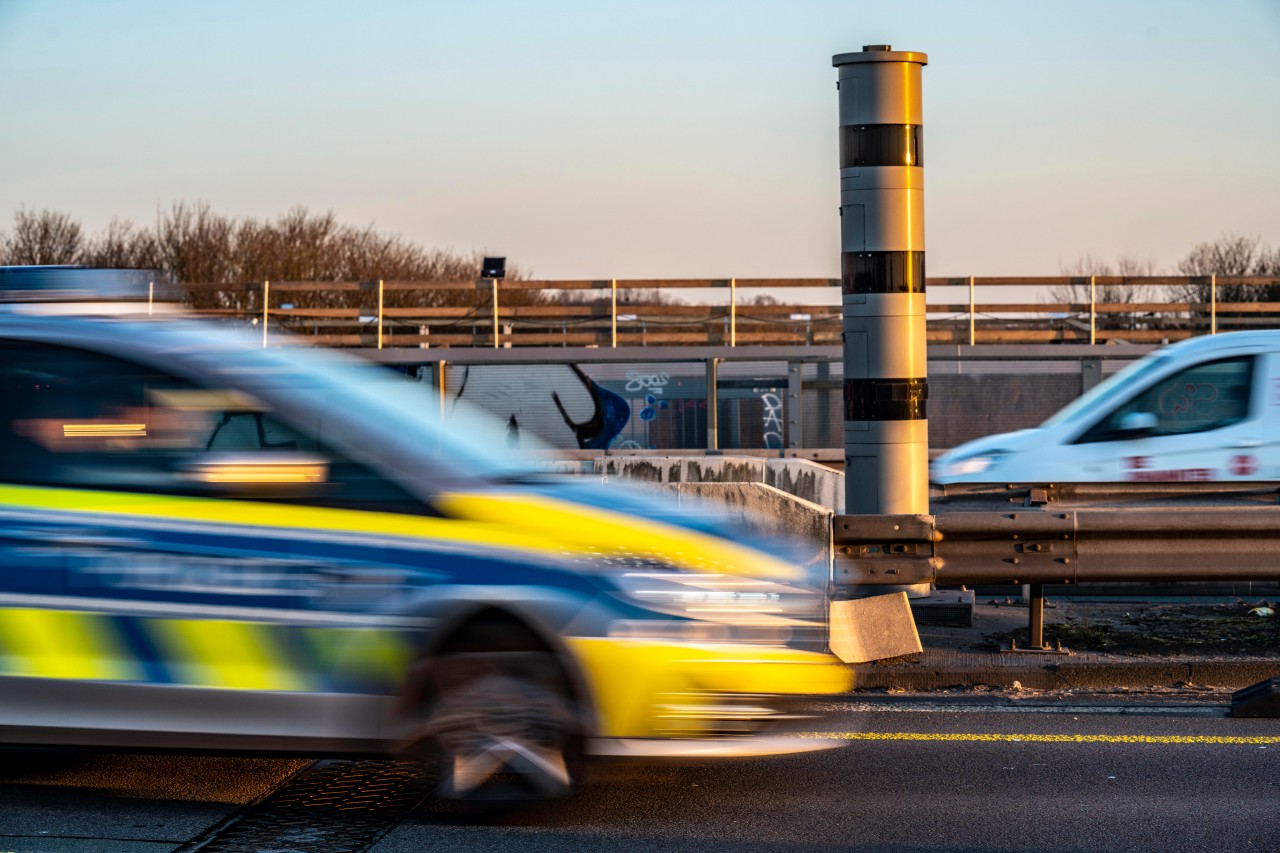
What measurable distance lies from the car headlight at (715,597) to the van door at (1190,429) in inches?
269

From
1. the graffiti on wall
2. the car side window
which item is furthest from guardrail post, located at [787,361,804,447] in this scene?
the car side window

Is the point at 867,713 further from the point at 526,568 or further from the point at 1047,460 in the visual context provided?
the point at 1047,460

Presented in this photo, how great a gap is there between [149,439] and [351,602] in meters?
0.94

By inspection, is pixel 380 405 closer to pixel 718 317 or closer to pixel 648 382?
pixel 648 382

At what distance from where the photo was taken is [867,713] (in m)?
6.85

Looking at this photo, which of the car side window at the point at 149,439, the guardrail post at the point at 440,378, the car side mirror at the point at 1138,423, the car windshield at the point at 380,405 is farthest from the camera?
the guardrail post at the point at 440,378

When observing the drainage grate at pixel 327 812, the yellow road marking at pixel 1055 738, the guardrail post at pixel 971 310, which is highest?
the guardrail post at pixel 971 310

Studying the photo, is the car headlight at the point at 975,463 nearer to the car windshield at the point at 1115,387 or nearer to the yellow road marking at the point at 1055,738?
the car windshield at the point at 1115,387

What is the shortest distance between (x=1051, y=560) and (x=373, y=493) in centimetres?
402

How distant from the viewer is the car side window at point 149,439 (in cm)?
488

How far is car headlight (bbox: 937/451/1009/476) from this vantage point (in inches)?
444

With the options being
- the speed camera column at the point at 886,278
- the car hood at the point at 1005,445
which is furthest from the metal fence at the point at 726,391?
the speed camera column at the point at 886,278

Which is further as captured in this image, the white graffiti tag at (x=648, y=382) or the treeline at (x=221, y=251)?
the treeline at (x=221, y=251)

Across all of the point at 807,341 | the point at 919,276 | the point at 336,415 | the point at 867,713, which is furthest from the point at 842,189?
the point at 807,341
